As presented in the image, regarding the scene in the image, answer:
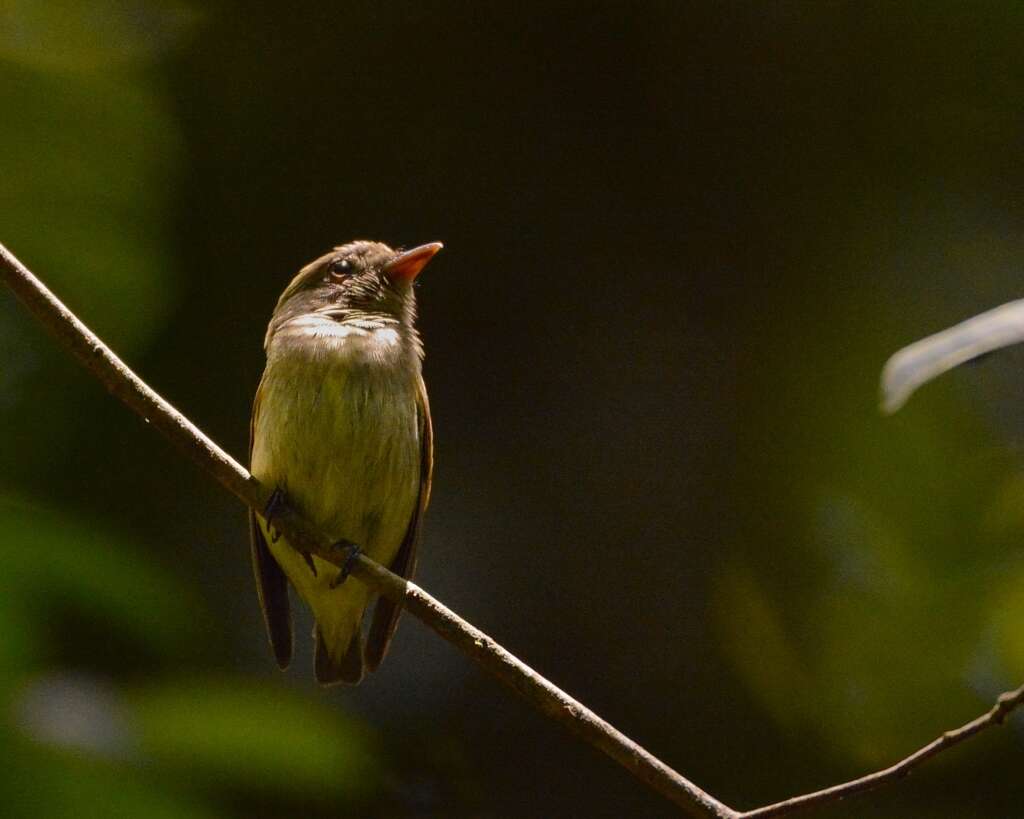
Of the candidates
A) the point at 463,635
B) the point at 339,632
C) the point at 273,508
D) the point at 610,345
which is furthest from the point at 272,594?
the point at 610,345

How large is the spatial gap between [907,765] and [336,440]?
1.91 metres

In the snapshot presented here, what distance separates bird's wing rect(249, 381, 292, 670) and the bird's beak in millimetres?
587

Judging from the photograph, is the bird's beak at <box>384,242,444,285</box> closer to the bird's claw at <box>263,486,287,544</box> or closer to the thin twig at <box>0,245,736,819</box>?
the bird's claw at <box>263,486,287,544</box>

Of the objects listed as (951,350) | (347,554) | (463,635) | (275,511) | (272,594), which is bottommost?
(951,350)

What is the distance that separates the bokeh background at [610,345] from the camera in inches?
177

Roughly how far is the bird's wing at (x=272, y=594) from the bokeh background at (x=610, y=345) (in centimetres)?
26

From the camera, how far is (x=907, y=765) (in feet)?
7.23

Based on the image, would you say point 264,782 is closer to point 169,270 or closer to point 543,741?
point 169,270

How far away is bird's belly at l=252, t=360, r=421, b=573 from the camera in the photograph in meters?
3.67

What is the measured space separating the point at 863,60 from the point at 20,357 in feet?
12.8

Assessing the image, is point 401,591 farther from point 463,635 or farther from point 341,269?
point 341,269

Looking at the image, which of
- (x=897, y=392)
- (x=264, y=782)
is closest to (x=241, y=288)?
(x=264, y=782)

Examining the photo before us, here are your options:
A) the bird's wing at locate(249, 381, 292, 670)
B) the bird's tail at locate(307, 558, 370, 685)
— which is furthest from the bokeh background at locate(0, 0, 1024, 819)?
the bird's tail at locate(307, 558, 370, 685)

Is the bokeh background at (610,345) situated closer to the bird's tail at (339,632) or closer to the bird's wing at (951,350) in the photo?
the bird's tail at (339,632)
